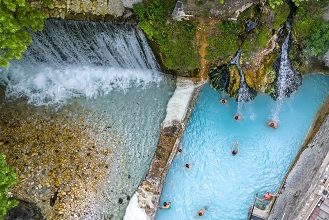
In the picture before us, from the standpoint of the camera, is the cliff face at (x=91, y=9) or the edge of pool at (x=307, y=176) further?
the edge of pool at (x=307, y=176)

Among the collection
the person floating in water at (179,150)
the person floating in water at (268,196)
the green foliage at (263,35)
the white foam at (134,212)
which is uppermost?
the green foliage at (263,35)

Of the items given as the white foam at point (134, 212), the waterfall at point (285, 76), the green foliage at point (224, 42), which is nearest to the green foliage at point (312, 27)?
the waterfall at point (285, 76)

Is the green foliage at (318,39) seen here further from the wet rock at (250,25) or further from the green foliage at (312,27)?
the wet rock at (250,25)

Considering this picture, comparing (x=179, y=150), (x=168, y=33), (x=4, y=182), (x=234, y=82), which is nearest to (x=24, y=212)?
(x=4, y=182)

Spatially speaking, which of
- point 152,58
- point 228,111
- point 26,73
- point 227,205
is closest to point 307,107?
point 228,111

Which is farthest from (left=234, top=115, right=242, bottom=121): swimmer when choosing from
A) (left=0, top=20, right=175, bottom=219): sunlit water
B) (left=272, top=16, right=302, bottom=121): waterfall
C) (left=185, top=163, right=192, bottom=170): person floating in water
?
(left=0, top=20, right=175, bottom=219): sunlit water

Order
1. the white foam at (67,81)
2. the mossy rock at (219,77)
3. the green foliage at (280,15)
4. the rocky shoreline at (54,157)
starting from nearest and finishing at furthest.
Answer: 1. the green foliage at (280,15)
2. the mossy rock at (219,77)
3. the rocky shoreline at (54,157)
4. the white foam at (67,81)

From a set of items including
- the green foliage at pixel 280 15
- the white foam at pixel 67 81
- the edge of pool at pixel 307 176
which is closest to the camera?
the green foliage at pixel 280 15

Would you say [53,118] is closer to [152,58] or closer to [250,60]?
[152,58]
